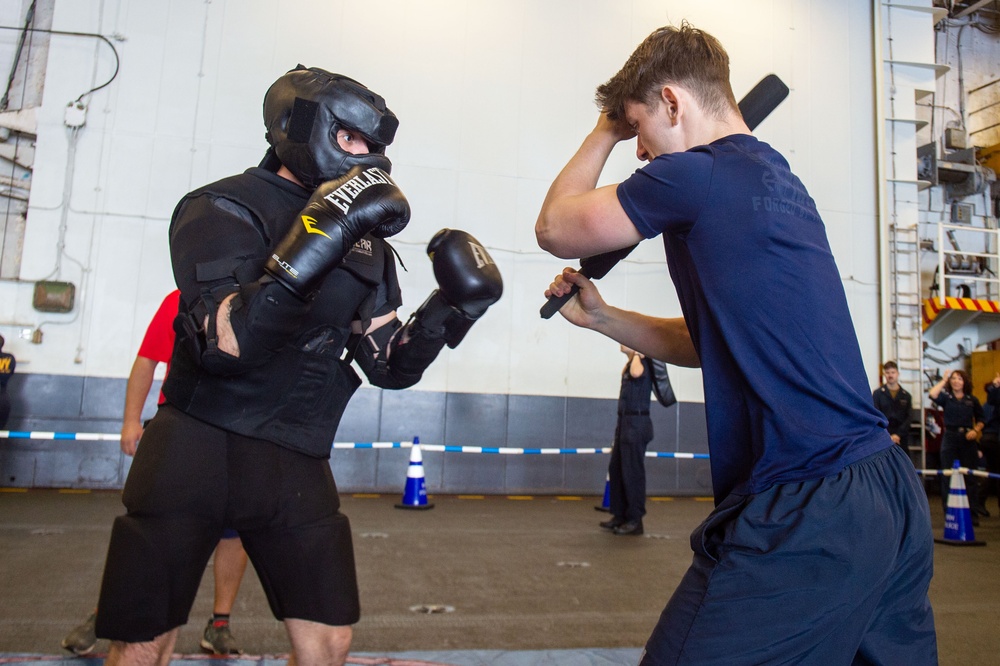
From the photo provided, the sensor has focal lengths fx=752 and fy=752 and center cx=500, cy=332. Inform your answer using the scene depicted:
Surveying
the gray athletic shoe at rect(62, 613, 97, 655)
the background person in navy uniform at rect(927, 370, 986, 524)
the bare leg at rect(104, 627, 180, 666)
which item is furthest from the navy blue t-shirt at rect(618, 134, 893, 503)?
the background person in navy uniform at rect(927, 370, 986, 524)

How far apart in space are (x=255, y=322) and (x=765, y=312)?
1.14 meters

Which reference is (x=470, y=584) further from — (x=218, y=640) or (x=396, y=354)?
(x=396, y=354)

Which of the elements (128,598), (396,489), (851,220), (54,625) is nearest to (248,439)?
(128,598)

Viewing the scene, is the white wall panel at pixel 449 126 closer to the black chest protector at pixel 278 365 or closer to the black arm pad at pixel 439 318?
the black arm pad at pixel 439 318

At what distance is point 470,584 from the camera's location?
4.46 m

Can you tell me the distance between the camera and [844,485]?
1.43m

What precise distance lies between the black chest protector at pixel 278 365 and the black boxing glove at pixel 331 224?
22 centimetres

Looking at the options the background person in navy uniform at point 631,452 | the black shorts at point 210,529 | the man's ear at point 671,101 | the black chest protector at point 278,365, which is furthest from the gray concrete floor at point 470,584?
the man's ear at point 671,101

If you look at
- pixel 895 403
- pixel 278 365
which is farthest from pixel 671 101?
pixel 895 403

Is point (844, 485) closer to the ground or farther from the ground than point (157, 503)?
farther from the ground

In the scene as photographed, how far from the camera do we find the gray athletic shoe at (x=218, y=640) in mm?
3113

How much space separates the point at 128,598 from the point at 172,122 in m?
7.52

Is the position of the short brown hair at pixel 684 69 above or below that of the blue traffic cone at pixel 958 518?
above

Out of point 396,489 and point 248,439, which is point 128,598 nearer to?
point 248,439
